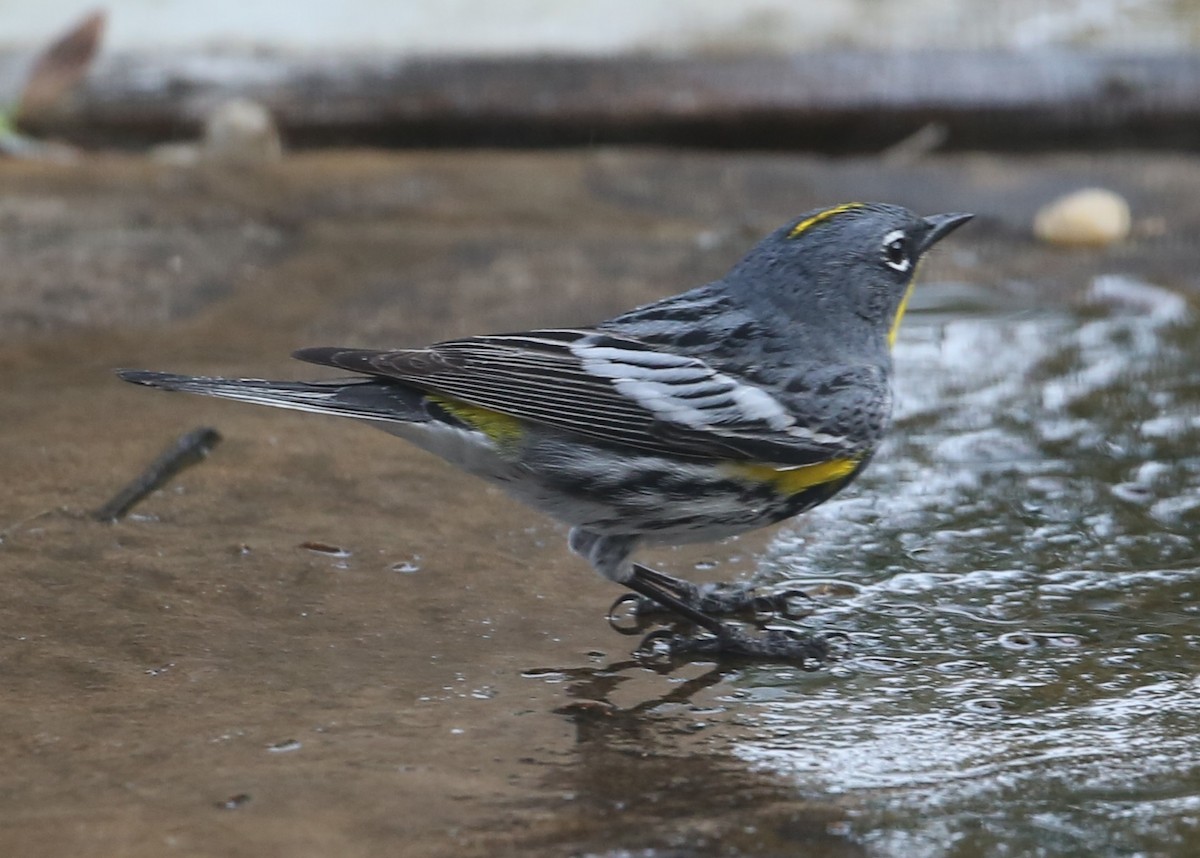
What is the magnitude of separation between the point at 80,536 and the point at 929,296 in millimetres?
3360

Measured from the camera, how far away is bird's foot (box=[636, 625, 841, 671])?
11.5 feet

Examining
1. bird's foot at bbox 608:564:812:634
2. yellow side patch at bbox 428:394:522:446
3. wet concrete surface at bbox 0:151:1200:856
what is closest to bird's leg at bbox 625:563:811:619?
bird's foot at bbox 608:564:812:634

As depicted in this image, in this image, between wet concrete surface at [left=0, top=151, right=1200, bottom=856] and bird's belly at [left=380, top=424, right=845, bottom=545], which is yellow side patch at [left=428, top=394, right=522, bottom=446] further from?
wet concrete surface at [left=0, top=151, right=1200, bottom=856]

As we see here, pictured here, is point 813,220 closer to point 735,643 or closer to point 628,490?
point 628,490

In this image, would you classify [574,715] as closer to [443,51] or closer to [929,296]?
[929,296]

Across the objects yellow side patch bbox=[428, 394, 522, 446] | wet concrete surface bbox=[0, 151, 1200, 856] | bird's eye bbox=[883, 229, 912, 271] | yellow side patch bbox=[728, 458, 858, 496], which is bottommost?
wet concrete surface bbox=[0, 151, 1200, 856]

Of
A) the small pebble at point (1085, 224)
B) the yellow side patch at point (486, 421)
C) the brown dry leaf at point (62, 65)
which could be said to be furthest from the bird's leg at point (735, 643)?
the brown dry leaf at point (62, 65)

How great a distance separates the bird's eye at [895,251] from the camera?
13.5ft

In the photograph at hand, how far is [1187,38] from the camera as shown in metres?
9.34

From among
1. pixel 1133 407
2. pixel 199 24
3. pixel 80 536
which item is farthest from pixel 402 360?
pixel 199 24

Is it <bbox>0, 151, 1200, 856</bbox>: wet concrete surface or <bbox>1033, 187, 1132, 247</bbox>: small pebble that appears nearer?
<bbox>0, 151, 1200, 856</bbox>: wet concrete surface

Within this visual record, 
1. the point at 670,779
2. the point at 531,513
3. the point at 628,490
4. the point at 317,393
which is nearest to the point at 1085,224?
the point at 531,513

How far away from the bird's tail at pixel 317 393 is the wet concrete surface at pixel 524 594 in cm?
39

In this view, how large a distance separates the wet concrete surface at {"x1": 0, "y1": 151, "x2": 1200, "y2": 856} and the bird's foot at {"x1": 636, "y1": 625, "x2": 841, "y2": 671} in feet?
0.21
